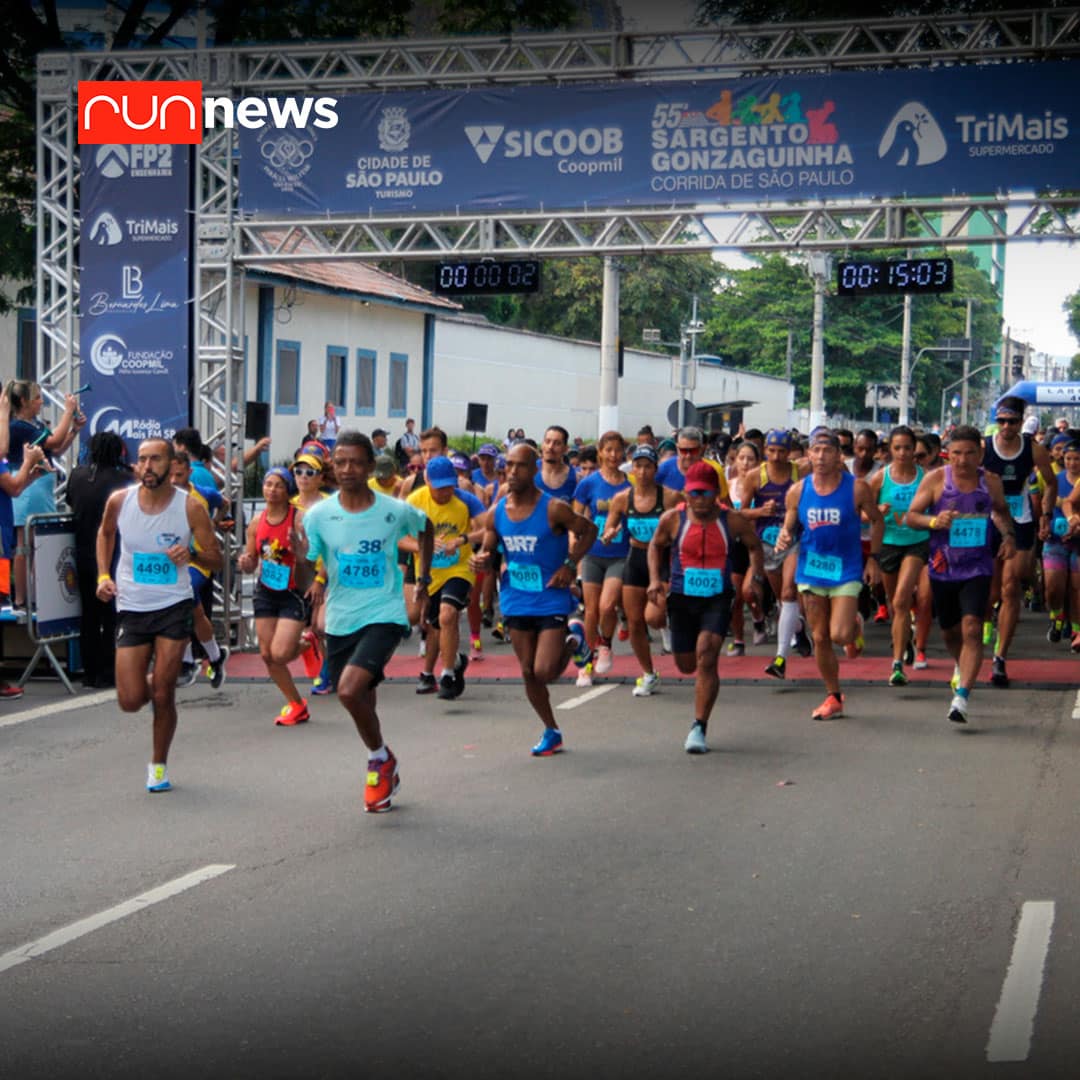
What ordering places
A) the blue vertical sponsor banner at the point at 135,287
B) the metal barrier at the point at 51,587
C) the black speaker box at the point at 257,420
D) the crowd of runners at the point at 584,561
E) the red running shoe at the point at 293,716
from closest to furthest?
the crowd of runners at the point at 584,561, the red running shoe at the point at 293,716, the metal barrier at the point at 51,587, the blue vertical sponsor banner at the point at 135,287, the black speaker box at the point at 257,420

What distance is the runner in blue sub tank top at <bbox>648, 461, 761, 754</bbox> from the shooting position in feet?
34.0

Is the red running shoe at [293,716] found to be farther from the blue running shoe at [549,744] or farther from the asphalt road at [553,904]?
the blue running shoe at [549,744]

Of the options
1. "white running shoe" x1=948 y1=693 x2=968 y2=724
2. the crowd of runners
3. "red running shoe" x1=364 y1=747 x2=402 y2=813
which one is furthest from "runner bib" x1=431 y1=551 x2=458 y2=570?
"red running shoe" x1=364 y1=747 x2=402 y2=813

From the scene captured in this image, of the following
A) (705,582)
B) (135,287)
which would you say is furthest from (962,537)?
(135,287)

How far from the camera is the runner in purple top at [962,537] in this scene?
1112 centimetres

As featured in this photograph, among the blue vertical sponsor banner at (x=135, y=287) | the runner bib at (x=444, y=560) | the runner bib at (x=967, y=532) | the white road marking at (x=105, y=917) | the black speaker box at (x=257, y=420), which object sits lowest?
the white road marking at (x=105, y=917)

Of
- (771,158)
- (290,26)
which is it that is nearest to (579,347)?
(290,26)

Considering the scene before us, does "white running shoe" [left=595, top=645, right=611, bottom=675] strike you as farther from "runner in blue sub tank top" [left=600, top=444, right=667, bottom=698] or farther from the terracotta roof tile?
the terracotta roof tile

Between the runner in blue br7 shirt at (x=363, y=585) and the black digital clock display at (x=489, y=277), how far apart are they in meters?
9.72

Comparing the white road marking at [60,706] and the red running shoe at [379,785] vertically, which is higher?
the red running shoe at [379,785]

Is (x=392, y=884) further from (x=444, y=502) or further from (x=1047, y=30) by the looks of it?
(x=1047, y=30)

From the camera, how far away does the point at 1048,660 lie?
14.7 metres

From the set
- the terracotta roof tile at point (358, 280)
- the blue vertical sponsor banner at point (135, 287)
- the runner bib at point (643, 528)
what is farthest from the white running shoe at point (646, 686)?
the terracotta roof tile at point (358, 280)

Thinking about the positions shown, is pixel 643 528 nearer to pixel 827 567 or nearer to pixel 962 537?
pixel 827 567
